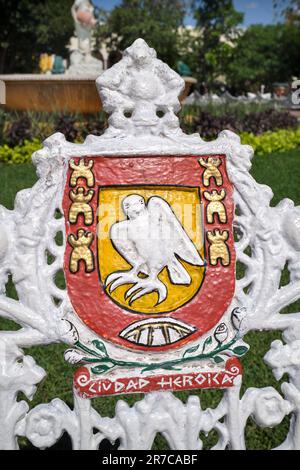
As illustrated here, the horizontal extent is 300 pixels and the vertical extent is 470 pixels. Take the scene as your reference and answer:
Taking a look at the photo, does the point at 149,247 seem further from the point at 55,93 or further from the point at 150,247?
the point at 55,93

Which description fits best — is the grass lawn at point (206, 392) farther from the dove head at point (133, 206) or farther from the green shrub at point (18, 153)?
the green shrub at point (18, 153)

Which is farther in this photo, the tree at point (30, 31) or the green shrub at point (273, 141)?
the tree at point (30, 31)

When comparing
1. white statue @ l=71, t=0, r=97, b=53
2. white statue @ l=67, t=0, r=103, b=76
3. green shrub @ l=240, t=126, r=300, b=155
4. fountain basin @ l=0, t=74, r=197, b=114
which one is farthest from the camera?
white statue @ l=71, t=0, r=97, b=53

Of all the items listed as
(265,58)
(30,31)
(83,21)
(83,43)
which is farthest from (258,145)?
(265,58)

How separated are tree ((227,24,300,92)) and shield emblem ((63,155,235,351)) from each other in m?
25.9

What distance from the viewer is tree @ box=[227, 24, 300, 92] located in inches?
1125

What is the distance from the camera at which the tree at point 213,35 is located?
74.6 ft

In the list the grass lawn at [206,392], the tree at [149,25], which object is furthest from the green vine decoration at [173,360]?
the tree at [149,25]

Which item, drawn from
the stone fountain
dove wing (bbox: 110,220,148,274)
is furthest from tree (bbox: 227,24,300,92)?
dove wing (bbox: 110,220,148,274)

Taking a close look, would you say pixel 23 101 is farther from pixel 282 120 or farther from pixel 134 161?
pixel 134 161

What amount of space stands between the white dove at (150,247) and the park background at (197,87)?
42.6 inches

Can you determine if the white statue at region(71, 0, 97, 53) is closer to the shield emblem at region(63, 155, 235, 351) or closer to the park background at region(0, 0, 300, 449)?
the park background at region(0, 0, 300, 449)

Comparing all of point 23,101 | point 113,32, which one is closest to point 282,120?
point 23,101

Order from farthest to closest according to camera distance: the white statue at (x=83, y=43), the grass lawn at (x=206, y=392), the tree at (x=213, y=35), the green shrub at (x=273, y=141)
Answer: the tree at (x=213, y=35), the white statue at (x=83, y=43), the green shrub at (x=273, y=141), the grass lawn at (x=206, y=392)
